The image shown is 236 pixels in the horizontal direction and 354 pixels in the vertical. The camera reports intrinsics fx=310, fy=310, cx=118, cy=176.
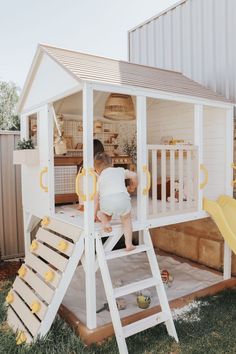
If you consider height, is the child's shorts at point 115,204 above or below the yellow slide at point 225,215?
above

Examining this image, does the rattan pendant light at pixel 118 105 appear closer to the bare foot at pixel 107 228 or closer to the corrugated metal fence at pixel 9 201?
the corrugated metal fence at pixel 9 201

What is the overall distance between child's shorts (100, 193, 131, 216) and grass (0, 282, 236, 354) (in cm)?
135

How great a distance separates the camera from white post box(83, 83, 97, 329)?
3203 mm

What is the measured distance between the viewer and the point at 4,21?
1686 centimetres

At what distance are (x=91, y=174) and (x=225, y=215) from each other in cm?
234

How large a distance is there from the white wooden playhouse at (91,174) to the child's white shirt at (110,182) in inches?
10.2

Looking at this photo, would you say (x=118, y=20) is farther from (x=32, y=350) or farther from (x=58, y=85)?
Answer: (x=32, y=350)

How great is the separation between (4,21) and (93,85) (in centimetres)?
1665

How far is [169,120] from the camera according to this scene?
19.5 feet

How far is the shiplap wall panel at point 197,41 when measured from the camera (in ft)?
17.9

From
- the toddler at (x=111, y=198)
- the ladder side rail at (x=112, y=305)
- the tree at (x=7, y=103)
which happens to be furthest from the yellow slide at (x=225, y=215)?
the tree at (x=7, y=103)

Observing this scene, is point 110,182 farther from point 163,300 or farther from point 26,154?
point 26,154

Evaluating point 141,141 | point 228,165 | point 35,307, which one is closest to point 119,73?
point 141,141

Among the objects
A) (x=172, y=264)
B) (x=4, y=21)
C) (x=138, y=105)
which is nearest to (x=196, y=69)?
(x=138, y=105)
